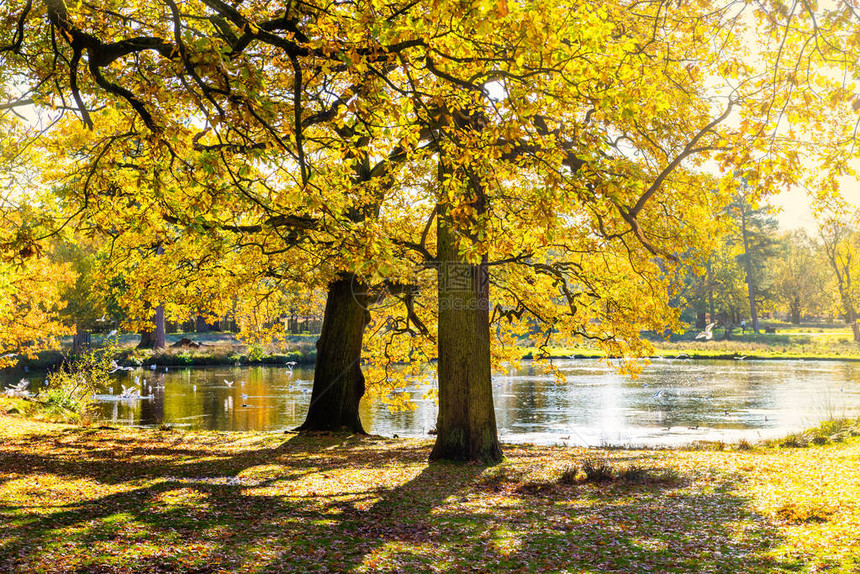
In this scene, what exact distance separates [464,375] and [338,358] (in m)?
5.12

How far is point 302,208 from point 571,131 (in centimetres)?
538

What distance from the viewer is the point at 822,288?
74000mm

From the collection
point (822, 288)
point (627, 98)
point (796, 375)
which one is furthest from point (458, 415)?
point (822, 288)

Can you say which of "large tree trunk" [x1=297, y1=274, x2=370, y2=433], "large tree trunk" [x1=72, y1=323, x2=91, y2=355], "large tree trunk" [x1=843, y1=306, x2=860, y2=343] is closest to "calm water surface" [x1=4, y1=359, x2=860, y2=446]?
"large tree trunk" [x1=297, y1=274, x2=370, y2=433]

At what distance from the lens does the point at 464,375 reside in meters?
11.3

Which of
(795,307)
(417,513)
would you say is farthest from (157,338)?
(795,307)

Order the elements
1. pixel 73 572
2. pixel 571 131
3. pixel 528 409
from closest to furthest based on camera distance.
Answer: pixel 73 572, pixel 571 131, pixel 528 409

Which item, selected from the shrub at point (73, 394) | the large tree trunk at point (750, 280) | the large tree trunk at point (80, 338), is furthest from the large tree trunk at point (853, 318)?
the large tree trunk at point (80, 338)

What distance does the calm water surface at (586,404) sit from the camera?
20500 mm

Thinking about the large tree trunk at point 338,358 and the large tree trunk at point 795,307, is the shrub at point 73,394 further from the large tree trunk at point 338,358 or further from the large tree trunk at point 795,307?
the large tree trunk at point 795,307

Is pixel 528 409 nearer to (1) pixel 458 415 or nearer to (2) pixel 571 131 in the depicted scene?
(1) pixel 458 415

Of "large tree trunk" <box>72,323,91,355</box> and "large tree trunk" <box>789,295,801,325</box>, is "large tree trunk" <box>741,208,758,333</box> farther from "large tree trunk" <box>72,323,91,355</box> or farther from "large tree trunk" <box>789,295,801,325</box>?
"large tree trunk" <box>72,323,91,355</box>

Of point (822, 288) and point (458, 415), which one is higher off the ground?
point (822, 288)

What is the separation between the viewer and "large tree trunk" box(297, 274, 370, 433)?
1555 centimetres
